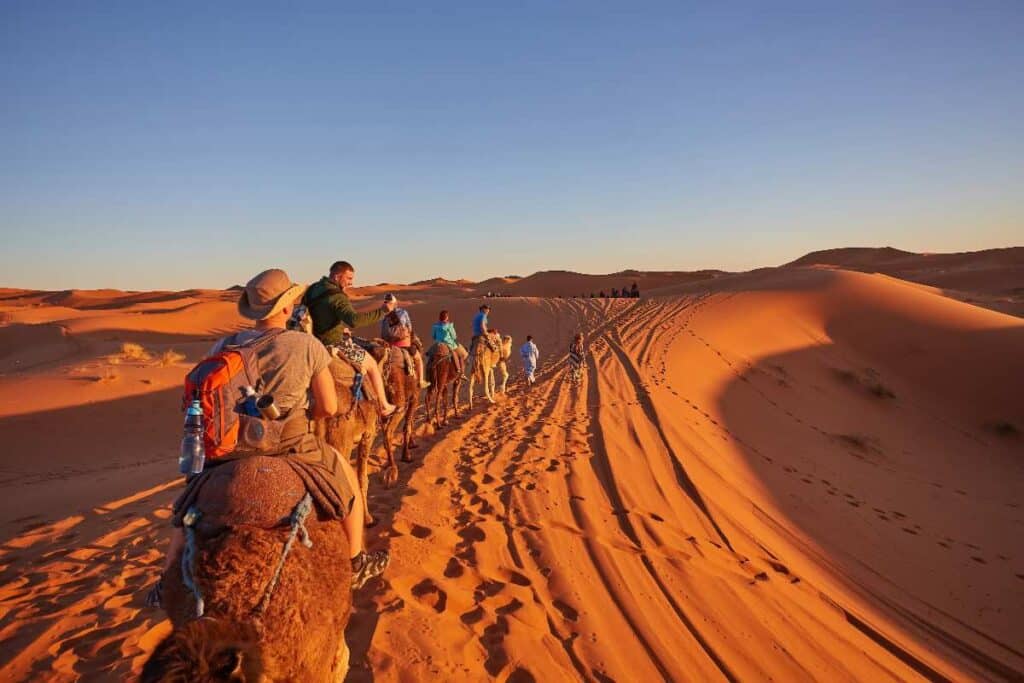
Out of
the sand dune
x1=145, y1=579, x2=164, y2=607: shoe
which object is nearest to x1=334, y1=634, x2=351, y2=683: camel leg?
x1=145, y1=579, x2=164, y2=607: shoe

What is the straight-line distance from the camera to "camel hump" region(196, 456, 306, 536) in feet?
7.64

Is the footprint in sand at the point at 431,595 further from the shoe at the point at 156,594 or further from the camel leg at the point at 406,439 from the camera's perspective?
the camel leg at the point at 406,439

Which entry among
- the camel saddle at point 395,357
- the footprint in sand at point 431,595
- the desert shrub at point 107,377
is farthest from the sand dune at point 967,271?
the desert shrub at point 107,377

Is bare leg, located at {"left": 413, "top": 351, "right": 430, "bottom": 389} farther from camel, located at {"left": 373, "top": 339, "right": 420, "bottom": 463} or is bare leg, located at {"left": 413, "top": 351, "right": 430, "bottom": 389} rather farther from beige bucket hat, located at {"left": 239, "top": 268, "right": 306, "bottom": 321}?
beige bucket hat, located at {"left": 239, "top": 268, "right": 306, "bottom": 321}

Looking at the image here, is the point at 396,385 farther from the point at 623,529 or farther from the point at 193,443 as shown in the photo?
the point at 193,443

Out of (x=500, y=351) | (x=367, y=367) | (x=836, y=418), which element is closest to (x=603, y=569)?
(x=367, y=367)

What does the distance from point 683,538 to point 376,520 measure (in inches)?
133

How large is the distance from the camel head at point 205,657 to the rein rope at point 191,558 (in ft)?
0.57

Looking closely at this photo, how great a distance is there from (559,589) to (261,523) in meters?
3.27

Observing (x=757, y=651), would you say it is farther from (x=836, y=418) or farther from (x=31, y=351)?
(x=31, y=351)

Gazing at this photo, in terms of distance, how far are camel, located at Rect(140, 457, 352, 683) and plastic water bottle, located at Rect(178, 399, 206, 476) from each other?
0.30 feet

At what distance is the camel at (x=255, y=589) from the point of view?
1.84m

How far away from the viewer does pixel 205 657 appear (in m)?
1.80

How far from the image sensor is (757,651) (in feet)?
14.4
